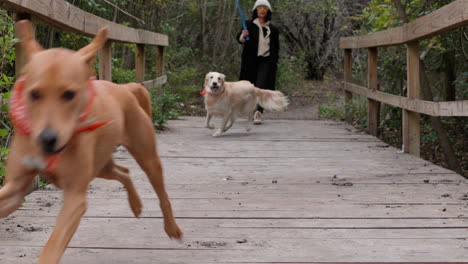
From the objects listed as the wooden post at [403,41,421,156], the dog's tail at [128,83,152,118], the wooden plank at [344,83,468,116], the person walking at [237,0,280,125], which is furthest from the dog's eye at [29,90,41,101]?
the person walking at [237,0,280,125]

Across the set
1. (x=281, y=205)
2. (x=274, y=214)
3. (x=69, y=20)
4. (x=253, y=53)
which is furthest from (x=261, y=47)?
(x=274, y=214)

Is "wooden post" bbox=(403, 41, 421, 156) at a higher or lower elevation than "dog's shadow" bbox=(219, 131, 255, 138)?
higher

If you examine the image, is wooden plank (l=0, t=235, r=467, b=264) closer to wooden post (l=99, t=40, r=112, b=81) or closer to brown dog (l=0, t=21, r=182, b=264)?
brown dog (l=0, t=21, r=182, b=264)

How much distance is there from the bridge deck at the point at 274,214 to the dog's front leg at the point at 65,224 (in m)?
0.77

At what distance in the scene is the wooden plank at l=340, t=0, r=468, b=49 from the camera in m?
4.47

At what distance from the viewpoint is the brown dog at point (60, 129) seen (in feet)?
6.75

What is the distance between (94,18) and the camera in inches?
221

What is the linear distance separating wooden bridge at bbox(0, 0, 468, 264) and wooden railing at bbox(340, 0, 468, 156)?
1 centimetres

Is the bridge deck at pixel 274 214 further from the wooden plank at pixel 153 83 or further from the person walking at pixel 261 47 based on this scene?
the person walking at pixel 261 47

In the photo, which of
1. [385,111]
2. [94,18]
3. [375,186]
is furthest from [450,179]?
[385,111]

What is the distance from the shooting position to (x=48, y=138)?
1992 millimetres

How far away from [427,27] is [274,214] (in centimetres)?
246

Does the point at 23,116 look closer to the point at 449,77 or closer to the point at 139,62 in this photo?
the point at 139,62

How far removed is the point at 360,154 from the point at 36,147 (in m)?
4.79
